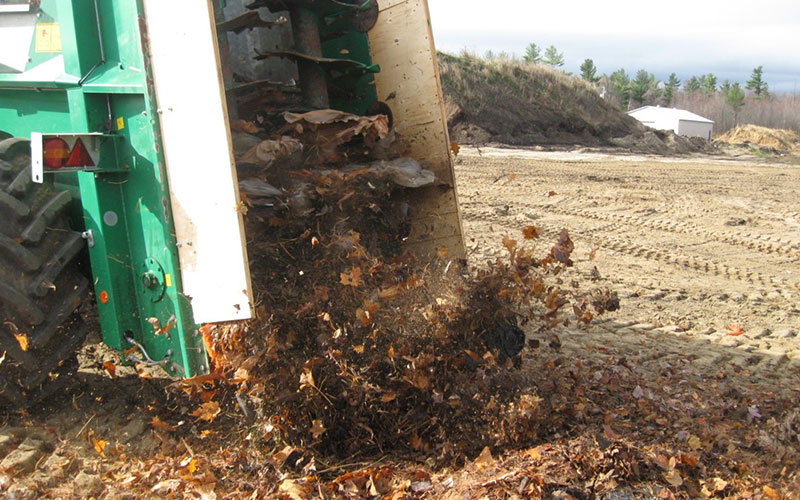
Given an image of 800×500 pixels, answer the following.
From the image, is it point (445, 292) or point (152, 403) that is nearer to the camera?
point (445, 292)

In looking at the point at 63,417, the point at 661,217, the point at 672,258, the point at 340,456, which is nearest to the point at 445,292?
the point at 340,456

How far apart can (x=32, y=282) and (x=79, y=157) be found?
1.76ft

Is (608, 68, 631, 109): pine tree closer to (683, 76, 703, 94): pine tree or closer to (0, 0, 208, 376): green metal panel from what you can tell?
(683, 76, 703, 94): pine tree

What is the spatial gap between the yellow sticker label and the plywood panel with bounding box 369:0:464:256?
1.58 meters

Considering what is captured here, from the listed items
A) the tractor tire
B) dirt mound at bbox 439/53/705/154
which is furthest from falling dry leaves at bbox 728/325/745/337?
dirt mound at bbox 439/53/705/154

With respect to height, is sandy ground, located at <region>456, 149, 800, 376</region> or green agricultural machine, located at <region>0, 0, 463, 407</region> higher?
green agricultural machine, located at <region>0, 0, 463, 407</region>

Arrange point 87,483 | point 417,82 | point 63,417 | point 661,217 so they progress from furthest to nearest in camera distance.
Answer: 1. point 661,217
2. point 417,82
3. point 63,417
4. point 87,483

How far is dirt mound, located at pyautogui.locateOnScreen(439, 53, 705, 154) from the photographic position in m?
22.3

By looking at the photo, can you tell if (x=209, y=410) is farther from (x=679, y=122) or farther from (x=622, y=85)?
(x=622, y=85)

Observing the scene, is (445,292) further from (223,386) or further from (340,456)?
(223,386)

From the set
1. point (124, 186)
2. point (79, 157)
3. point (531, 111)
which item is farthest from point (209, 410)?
point (531, 111)

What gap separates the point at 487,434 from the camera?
9.55 feet

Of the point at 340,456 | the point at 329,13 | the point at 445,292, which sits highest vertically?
the point at 329,13

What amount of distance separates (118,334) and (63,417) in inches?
25.8
